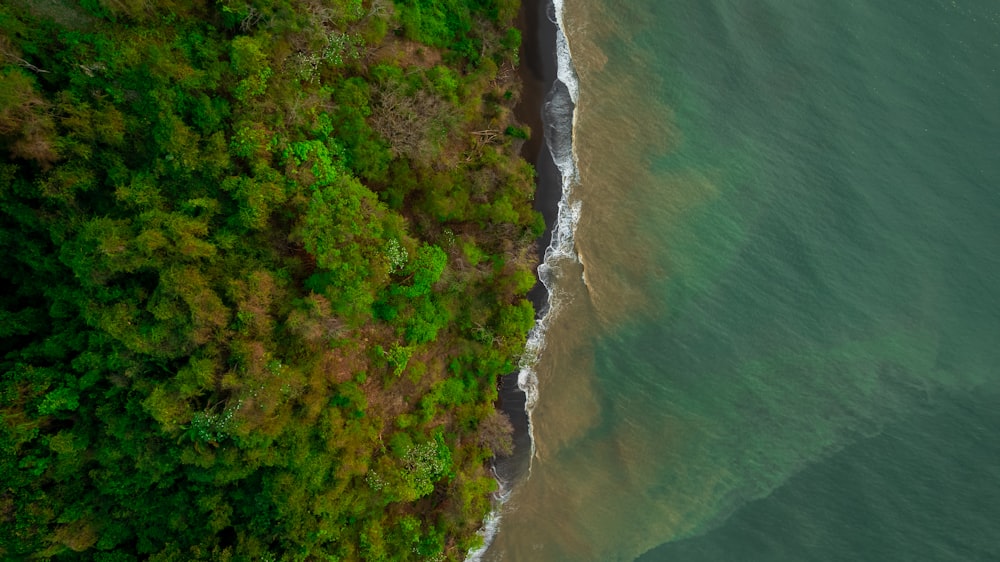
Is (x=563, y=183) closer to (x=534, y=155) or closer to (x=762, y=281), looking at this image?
(x=534, y=155)

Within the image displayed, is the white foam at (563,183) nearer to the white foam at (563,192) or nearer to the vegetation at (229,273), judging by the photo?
the white foam at (563,192)

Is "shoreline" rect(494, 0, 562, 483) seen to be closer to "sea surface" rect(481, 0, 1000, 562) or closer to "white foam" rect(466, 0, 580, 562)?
"white foam" rect(466, 0, 580, 562)

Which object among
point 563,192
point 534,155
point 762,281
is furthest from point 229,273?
point 762,281

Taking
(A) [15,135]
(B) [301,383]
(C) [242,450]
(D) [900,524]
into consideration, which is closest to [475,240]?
(B) [301,383]

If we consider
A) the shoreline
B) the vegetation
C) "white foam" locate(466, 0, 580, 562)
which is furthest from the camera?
"white foam" locate(466, 0, 580, 562)

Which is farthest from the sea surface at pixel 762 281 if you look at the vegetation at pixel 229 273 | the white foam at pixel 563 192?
the vegetation at pixel 229 273

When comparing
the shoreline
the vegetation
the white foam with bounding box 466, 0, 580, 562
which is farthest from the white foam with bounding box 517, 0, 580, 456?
the vegetation
